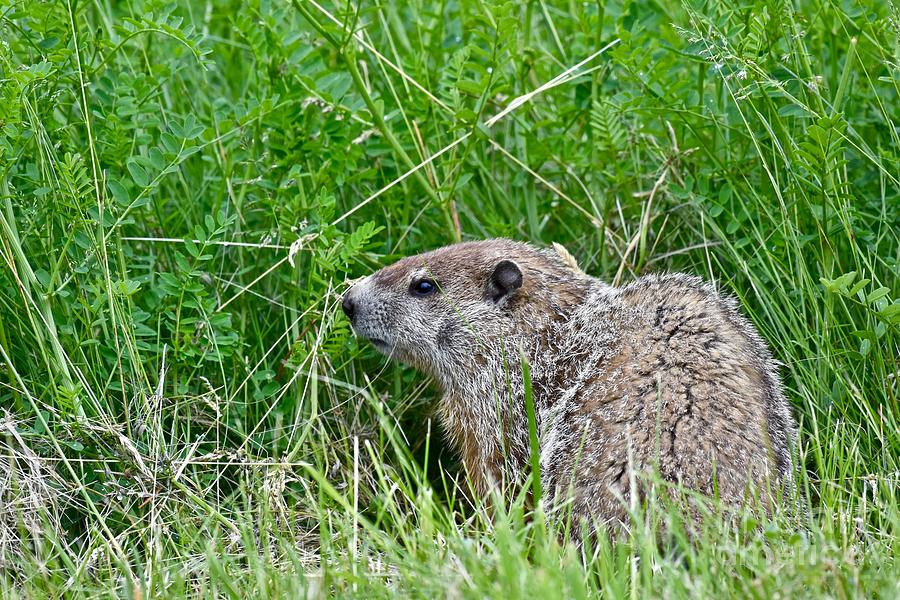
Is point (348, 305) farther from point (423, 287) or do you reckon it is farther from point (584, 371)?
point (584, 371)

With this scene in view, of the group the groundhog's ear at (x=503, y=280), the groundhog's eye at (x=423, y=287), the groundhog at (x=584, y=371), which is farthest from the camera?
the groundhog's eye at (x=423, y=287)

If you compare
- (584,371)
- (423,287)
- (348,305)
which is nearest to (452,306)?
(423,287)

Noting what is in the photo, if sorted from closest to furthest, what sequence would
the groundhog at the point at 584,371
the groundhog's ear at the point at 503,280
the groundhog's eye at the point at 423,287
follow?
the groundhog at the point at 584,371, the groundhog's ear at the point at 503,280, the groundhog's eye at the point at 423,287

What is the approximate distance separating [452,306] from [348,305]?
1.53 feet

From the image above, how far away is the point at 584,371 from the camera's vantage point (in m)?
4.41

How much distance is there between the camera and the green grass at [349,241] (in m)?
3.91

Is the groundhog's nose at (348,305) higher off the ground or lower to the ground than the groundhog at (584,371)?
higher

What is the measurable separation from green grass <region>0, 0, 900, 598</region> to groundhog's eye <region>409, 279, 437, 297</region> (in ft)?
0.98

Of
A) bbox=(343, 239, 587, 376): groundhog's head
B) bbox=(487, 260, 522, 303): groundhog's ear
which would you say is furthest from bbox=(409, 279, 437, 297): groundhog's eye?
bbox=(487, 260, 522, 303): groundhog's ear

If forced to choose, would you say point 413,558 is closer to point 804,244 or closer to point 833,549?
point 833,549

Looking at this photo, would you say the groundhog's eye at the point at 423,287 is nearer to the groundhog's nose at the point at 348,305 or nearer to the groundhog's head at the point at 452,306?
the groundhog's head at the point at 452,306

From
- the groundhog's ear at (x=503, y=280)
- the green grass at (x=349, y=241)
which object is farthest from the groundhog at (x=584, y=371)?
the green grass at (x=349, y=241)

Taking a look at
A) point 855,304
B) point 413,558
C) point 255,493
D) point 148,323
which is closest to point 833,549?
point 413,558

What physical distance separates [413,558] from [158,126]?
2.70 metres
